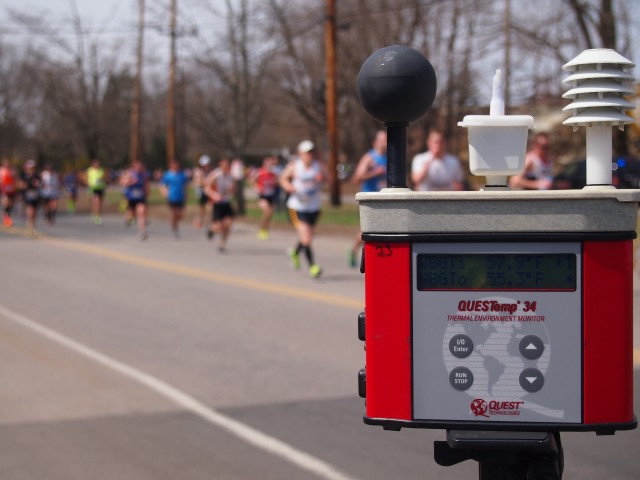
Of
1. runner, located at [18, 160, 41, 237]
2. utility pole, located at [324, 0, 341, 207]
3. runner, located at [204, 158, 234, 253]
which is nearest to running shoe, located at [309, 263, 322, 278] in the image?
runner, located at [204, 158, 234, 253]

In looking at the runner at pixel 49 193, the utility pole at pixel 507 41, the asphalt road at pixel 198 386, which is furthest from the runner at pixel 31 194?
the utility pole at pixel 507 41

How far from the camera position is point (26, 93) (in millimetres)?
65062

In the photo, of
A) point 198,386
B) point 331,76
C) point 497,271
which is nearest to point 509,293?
point 497,271

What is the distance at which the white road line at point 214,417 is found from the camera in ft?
17.0

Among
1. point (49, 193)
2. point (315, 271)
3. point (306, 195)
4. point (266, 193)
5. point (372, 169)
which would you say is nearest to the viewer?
point (372, 169)

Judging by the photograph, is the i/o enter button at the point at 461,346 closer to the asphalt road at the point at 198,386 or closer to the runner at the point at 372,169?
the asphalt road at the point at 198,386

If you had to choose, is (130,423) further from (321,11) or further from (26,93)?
(26,93)

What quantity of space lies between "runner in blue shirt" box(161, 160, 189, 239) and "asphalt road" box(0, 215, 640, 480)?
8.04 metres

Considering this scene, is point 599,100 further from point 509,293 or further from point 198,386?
point 198,386

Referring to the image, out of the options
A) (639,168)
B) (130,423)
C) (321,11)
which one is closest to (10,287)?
(130,423)

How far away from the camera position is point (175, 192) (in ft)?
75.9

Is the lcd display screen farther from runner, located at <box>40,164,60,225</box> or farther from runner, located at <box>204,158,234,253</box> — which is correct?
runner, located at <box>40,164,60,225</box>

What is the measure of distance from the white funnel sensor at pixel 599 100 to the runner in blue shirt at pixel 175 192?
797 inches

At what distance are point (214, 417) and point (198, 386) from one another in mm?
922
